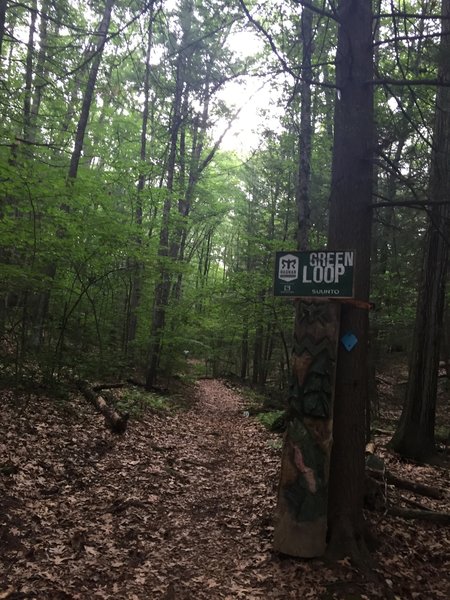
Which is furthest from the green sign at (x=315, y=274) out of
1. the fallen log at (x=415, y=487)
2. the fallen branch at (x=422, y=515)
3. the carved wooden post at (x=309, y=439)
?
the fallen log at (x=415, y=487)

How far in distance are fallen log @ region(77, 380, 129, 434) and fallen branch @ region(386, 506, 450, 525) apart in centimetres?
485

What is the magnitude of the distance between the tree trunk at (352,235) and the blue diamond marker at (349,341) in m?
0.04

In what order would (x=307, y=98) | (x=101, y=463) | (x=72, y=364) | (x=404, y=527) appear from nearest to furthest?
(x=404, y=527) < (x=101, y=463) < (x=72, y=364) < (x=307, y=98)

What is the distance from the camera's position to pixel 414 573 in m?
3.87

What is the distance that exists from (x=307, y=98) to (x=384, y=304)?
577cm

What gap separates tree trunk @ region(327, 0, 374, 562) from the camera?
13.1 ft

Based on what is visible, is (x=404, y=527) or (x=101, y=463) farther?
(x=101, y=463)

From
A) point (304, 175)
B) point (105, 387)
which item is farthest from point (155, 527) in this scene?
point (304, 175)

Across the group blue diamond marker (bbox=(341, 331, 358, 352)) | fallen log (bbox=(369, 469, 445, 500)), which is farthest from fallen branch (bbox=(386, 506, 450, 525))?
blue diamond marker (bbox=(341, 331, 358, 352))

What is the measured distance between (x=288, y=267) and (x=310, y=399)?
1.25 meters

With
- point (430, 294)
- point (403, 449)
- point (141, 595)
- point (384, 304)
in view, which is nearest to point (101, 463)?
point (141, 595)

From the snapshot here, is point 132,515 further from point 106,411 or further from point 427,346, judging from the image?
point 427,346

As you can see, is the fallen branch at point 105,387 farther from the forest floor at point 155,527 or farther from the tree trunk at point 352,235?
the tree trunk at point 352,235

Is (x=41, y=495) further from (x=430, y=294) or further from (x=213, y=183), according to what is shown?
(x=213, y=183)
